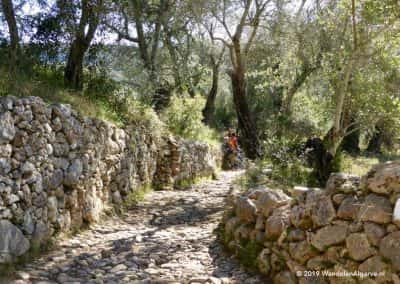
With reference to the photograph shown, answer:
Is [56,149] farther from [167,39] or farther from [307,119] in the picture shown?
[307,119]

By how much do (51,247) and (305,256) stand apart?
3.02 meters

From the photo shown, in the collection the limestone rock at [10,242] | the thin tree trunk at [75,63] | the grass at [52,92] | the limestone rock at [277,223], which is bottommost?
the limestone rock at [10,242]

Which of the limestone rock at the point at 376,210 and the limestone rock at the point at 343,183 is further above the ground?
the limestone rock at the point at 343,183

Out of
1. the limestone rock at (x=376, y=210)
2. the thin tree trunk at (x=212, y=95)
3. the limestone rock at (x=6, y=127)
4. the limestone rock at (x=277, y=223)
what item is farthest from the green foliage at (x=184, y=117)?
the limestone rock at (x=376, y=210)

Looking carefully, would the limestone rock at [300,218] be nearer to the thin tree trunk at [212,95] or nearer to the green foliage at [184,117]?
the green foliage at [184,117]

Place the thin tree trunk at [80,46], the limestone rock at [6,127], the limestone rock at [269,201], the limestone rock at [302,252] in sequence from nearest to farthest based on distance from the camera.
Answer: the limestone rock at [302,252], the limestone rock at [6,127], the limestone rock at [269,201], the thin tree trunk at [80,46]

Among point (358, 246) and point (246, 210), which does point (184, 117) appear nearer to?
point (246, 210)

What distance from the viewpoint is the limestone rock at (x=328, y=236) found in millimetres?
3611

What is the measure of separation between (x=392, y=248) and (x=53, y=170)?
3.98 meters

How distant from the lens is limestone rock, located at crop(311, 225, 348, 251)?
3611 mm

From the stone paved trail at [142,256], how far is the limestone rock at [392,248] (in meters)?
1.51

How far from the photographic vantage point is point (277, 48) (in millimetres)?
15750

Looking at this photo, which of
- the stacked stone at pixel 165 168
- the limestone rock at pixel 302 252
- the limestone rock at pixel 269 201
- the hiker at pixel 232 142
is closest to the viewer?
the limestone rock at pixel 302 252

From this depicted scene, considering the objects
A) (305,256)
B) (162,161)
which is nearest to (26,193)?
(305,256)
